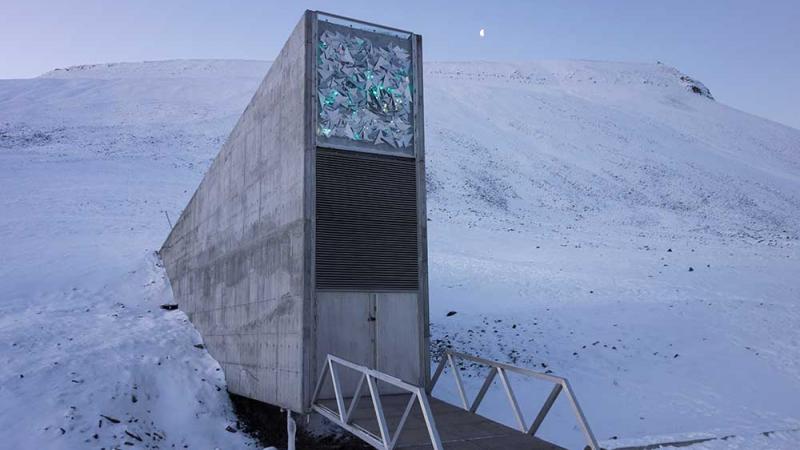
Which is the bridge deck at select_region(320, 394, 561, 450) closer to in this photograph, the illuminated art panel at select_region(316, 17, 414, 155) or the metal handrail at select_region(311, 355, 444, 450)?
the metal handrail at select_region(311, 355, 444, 450)

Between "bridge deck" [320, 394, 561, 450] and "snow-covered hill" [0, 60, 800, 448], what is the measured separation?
3471 millimetres

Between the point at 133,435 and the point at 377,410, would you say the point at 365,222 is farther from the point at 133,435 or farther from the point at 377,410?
the point at 133,435

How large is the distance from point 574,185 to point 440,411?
36.8 meters

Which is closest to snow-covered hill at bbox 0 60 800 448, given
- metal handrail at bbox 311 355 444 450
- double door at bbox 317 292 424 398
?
double door at bbox 317 292 424 398

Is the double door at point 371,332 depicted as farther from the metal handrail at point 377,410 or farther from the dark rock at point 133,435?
the dark rock at point 133,435

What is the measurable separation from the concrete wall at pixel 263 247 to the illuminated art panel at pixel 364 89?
1.30 ft

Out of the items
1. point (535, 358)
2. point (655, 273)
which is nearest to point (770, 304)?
point (655, 273)

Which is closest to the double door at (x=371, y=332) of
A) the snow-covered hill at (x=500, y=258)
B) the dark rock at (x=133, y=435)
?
the snow-covered hill at (x=500, y=258)

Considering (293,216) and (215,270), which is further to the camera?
(215,270)

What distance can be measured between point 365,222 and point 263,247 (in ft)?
7.44

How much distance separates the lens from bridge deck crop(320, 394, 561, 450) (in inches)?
271

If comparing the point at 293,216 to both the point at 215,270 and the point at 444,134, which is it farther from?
the point at 444,134

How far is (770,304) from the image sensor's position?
18188mm

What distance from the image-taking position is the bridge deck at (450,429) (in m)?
6.87
